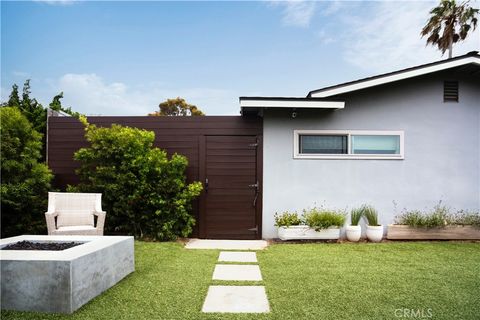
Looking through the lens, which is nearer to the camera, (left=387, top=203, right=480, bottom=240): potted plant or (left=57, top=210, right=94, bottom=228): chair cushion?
(left=57, top=210, right=94, bottom=228): chair cushion

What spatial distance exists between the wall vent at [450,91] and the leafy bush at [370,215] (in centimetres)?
284

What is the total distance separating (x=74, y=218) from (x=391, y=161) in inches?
245

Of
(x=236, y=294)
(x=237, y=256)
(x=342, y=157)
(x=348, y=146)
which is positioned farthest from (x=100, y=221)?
(x=348, y=146)

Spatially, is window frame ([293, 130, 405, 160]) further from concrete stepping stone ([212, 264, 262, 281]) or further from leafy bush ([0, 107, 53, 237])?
leafy bush ([0, 107, 53, 237])

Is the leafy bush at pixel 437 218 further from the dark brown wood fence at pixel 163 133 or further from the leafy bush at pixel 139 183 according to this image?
the leafy bush at pixel 139 183

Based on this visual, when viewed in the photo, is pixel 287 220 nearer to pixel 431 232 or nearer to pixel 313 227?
pixel 313 227

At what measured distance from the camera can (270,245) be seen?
21.7ft

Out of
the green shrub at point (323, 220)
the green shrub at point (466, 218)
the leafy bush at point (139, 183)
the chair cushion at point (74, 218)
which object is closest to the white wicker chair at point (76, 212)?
the chair cushion at point (74, 218)

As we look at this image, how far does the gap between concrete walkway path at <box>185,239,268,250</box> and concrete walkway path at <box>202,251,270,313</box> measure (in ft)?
4.62

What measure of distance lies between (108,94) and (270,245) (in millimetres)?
13138

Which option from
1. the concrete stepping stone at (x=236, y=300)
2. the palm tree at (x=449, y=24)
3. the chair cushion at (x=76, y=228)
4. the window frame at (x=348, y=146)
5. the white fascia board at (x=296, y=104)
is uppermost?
the palm tree at (x=449, y=24)

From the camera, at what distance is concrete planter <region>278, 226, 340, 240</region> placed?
6789 mm

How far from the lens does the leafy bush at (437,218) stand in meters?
6.96

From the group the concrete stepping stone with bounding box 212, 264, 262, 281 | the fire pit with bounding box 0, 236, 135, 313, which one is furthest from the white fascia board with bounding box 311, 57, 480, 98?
the fire pit with bounding box 0, 236, 135, 313
